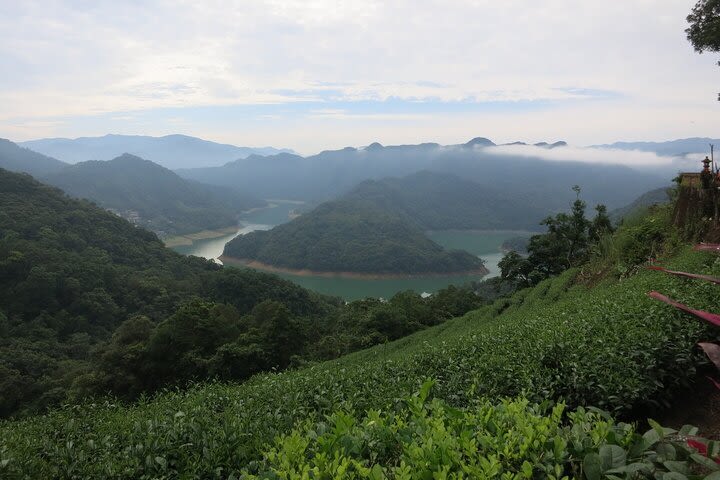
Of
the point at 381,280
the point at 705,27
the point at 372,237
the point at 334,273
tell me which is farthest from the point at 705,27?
the point at 372,237

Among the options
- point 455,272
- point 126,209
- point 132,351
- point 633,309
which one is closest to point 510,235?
point 455,272

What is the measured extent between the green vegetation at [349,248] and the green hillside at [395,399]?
54414mm

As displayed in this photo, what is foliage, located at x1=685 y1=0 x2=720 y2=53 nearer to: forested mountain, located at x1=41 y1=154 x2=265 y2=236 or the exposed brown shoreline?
the exposed brown shoreline

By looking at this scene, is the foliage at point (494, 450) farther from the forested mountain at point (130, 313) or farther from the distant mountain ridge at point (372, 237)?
the distant mountain ridge at point (372, 237)

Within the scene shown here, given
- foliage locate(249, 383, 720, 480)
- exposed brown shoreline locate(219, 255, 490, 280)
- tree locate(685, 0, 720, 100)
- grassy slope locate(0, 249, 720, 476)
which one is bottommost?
exposed brown shoreline locate(219, 255, 490, 280)

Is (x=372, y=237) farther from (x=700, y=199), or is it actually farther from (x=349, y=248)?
(x=700, y=199)

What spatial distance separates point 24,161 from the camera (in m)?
136

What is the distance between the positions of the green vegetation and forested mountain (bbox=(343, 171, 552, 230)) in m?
25.1

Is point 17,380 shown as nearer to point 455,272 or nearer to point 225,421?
point 225,421

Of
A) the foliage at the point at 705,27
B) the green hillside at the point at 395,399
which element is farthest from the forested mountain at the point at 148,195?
the green hillside at the point at 395,399

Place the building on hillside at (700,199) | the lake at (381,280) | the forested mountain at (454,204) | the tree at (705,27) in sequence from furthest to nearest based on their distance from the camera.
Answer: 1. the forested mountain at (454,204)
2. the lake at (381,280)
3. the tree at (705,27)
4. the building on hillside at (700,199)

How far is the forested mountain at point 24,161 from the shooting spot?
124188mm

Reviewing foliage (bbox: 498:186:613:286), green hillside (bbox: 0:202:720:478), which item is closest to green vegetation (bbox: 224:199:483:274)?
foliage (bbox: 498:186:613:286)

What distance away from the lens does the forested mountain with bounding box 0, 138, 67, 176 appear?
124188mm
